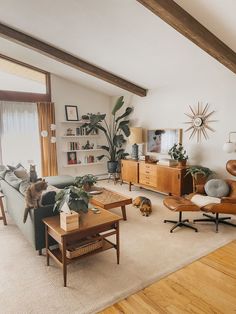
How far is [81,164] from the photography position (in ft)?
21.4

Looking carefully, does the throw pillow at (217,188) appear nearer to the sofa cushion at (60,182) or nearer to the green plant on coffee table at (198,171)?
the green plant on coffee table at (198,171)

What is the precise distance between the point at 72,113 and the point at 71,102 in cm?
30

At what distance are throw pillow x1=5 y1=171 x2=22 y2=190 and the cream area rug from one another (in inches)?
27.4

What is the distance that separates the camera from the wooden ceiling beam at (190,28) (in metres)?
2.57

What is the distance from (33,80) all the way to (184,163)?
4.07 meters

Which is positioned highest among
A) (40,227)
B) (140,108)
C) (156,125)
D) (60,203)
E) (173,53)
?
(173,53)

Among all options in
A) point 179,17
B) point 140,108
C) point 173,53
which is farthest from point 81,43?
point 140,108

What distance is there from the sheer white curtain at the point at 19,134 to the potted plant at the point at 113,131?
4.57 feet

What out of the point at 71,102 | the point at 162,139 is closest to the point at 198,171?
the point at 162,139

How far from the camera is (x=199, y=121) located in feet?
15.1

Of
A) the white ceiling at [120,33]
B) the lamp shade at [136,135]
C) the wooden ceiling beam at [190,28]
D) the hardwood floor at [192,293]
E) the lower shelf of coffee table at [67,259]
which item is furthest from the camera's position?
the lamp shade at [136,135]

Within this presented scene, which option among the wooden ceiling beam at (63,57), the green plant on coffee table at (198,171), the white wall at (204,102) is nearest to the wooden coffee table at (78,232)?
the green plant on coffee table at (198,171)

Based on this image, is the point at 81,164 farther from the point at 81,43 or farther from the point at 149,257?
the point at 149,257

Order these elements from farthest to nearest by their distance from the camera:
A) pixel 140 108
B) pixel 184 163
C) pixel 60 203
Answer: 1. pixel 140 108
2. pixel 184 163
3. pixel 60 203
